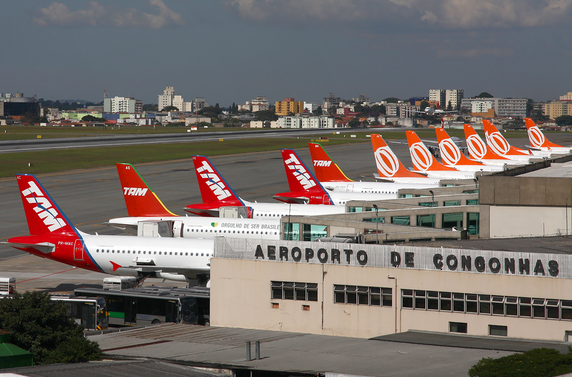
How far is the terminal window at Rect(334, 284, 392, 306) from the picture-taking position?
32.0 metres

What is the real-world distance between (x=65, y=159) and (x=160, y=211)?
95140 millimetres

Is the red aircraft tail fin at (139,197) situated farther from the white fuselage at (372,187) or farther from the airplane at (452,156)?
the airplane at (452,156)

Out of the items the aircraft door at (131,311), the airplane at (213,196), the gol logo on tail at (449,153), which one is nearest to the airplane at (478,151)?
the gol logo on tail at (449,153)

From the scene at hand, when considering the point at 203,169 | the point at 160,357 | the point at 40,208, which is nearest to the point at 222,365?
the point at 160,357

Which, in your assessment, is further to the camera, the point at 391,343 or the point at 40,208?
the point at 40,208

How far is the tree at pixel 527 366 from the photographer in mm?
22594

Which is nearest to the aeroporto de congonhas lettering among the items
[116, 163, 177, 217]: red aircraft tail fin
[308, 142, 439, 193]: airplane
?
[116, 163, 177, 217]: red aircraft tail fin

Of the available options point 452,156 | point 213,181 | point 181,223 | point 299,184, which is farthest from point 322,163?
point 181,223

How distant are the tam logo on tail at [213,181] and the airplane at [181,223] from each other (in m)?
7.58

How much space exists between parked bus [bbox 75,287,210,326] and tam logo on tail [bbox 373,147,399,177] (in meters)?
48.7

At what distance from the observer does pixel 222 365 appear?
26625mm

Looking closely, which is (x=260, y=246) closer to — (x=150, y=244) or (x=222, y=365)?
(x=222, y=365)

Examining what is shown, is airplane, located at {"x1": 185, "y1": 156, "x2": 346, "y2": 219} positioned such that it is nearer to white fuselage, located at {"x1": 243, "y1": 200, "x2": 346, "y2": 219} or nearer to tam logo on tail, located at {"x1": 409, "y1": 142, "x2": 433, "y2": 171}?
white fuselage, located at {"x1": 243, "y1": 200, "x2": 346, "y2": 219}

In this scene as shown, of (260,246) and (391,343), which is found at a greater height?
(260,246)
